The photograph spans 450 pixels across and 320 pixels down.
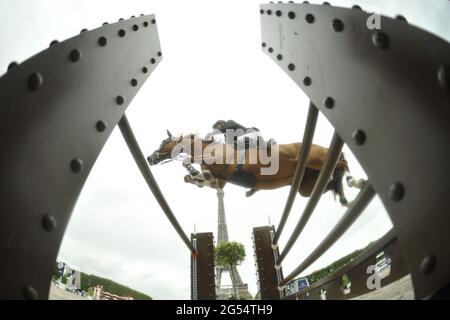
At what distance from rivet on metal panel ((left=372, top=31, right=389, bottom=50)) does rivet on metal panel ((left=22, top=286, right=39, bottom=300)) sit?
109cm

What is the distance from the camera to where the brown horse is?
9.30 feet

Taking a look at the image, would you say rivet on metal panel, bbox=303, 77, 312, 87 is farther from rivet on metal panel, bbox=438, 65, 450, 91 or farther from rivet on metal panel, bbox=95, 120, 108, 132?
rivet on metal panel, bbox=95, 120, 108, 132

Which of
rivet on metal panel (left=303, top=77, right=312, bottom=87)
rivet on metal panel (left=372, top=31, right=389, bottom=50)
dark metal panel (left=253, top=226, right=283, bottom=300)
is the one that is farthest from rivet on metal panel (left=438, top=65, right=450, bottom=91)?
dark metal panel (left=253, top=226, right=283, bottom=300)

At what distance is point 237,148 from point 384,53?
243 centimetres

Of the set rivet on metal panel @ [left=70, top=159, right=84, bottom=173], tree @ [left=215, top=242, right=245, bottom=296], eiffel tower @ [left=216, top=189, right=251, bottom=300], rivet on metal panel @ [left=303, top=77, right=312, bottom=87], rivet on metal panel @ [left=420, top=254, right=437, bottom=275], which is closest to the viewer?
rivet on metal panel @ [left=420, top=254, right=437, bottom=275]

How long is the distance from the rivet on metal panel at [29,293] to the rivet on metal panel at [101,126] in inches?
20.3

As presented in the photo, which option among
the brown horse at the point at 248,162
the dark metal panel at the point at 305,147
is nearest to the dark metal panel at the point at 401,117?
the dark metal panel at the point at 305,147

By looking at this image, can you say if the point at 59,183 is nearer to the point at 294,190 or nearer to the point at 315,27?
the point at 315,27

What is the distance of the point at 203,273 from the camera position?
181 inches

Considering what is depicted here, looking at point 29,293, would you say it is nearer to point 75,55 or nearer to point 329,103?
point 75,55

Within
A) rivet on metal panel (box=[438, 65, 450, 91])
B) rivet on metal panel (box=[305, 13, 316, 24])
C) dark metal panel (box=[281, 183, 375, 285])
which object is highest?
rivet on metal panel (box=[305, 13, 316, 24])

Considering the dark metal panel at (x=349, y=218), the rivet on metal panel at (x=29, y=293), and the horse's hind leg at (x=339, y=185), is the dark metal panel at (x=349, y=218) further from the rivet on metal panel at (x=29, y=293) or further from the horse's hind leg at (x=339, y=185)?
the horse's hind leg at (x=339, y=185)

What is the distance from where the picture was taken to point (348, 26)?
866mm
